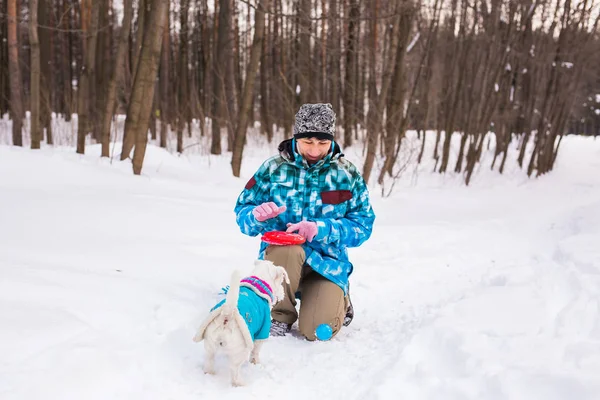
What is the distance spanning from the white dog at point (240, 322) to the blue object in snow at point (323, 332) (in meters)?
0.54

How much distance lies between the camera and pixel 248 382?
2535 millimetres

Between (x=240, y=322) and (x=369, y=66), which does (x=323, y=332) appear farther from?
(x=369, y=66)

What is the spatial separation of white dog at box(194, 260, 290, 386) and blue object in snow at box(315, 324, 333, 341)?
537 mm

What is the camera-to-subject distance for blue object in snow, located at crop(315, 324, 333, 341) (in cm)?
319

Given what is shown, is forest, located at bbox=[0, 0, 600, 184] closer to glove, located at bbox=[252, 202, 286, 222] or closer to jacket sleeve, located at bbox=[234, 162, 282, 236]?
jacket sleeve, located at bbox=[234, 162, 282, 236]

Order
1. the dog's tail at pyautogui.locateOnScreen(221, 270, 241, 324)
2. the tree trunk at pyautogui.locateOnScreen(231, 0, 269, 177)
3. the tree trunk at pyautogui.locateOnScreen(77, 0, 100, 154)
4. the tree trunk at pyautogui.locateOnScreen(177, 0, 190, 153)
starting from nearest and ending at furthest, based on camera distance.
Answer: the dog's tail at pyautogui.locateOnScreen(221, 270, 241, 324) < the tree trunk at pyautogui.locateOnScreen(231, 0, 269, 177) < the tree trunk at pyautogui.locateOnScreen(77, 0, 100, 154) < the tree trunk at pyautogui.locateOnScreen(177, 0, 190, 153)

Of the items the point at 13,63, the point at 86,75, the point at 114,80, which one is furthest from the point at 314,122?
the point at 13,63

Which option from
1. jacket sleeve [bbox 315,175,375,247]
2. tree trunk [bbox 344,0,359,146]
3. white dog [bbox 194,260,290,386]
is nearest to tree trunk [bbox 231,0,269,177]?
tree trunk [bbox 344,0,359,146]

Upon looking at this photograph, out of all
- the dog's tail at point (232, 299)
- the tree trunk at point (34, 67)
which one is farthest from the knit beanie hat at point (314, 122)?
the tree trunk at point (34, 67)

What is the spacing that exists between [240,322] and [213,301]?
120cm

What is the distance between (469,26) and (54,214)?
40.8ft

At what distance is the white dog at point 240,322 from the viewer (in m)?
2.33

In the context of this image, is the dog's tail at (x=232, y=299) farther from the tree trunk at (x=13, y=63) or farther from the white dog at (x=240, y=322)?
the tree trunk at (x=13, y=63)

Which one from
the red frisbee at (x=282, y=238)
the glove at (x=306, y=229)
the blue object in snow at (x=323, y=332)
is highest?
the glove at (x=306, y=229)
